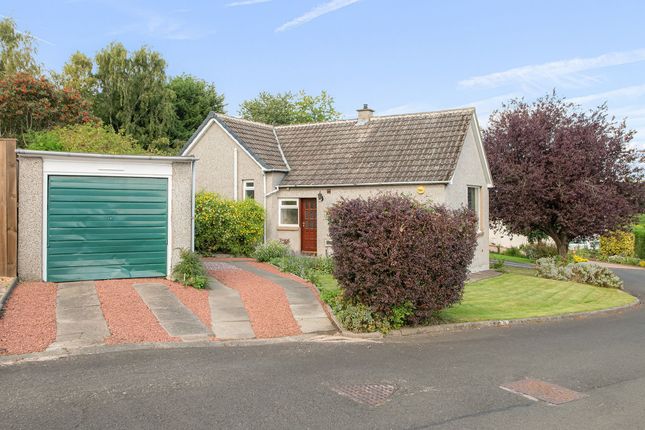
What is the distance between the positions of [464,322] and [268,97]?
142 feet

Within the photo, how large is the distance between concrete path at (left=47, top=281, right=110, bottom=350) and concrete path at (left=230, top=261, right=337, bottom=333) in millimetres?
3526

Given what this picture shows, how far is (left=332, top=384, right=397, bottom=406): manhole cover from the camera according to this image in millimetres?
6359

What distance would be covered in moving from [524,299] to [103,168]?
1179 centimetres

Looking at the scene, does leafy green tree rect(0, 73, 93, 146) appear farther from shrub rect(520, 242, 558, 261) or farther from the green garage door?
shrub rect(520, 242, 558, 261)

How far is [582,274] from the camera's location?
831 inches

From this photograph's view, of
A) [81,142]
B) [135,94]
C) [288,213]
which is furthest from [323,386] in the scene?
[135,94]

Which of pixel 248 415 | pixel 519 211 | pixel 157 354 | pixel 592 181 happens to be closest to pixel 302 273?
pixel 157 354

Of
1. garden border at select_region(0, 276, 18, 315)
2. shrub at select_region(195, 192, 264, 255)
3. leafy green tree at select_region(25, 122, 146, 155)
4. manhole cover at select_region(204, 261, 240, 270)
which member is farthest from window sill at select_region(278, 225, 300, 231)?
garden border at select_region(0, 276, 18, 315)

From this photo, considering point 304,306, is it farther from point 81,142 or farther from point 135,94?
point 135,94

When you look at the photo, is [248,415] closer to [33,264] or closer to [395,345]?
[395,345]

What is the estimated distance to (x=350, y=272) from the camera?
1062 centimetres

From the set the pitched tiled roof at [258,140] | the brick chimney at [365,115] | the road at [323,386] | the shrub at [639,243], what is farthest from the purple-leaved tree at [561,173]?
the shrub at [639,243]

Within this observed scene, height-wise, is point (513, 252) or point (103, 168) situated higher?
point (103, 168)

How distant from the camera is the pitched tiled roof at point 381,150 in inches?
787
